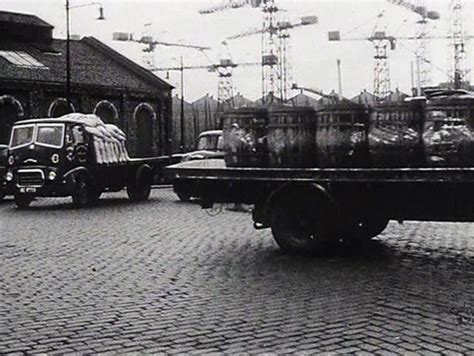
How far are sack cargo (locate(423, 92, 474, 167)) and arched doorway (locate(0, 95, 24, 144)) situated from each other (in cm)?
2847

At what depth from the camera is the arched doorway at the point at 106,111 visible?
3988cm

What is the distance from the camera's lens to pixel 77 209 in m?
19.0

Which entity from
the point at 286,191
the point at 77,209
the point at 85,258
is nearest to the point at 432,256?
the point at 286,191

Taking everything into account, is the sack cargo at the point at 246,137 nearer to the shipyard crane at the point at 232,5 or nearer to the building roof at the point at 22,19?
the shipyard crane at the point at 232,5

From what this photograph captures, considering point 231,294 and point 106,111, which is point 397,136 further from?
point 106,111

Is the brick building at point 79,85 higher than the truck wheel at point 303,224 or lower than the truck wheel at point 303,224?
higher

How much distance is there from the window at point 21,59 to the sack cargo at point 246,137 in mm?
28693

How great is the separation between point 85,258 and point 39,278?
1.56 m

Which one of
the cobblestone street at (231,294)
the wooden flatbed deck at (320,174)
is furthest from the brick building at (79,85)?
the wooden flatbed deck at (320,174)

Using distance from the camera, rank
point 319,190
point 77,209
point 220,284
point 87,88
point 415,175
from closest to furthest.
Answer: point 220,284, point 415,175, point 319,190, point 77,209, point 87,88

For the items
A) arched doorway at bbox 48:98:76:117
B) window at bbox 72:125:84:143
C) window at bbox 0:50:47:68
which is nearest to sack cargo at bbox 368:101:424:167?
window at bbox 72:125:84:143

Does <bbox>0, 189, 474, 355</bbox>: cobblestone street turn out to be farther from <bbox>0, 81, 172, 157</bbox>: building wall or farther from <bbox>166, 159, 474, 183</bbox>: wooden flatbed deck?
<bbox>0, 81, 172, 157</bbox>: building wall

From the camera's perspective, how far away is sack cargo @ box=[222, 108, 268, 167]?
33.6ft

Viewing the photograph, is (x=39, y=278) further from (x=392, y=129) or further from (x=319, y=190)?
(x=392, y=129)
